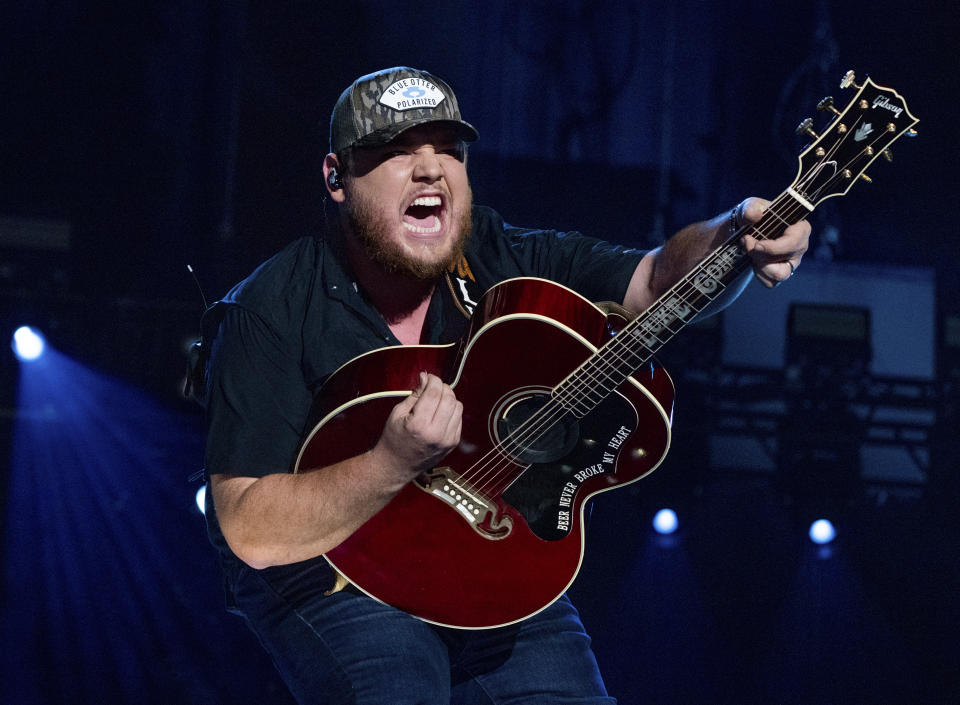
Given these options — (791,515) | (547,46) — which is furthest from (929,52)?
(791,515)

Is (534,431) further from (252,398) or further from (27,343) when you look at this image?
A: (27,343)

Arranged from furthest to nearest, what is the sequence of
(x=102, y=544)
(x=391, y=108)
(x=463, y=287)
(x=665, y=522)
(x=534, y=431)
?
(x=665, y=522), (x=102, y=544), (x=463, y=287), (x=391, y=108), (x=534, y=431)

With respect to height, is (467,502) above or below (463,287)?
below

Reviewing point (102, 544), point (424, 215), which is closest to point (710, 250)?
point (424, 215)

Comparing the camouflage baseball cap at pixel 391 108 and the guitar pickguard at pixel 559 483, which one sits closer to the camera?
the guitar pickguard at pixel 559 483

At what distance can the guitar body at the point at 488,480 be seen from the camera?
1.98 metres

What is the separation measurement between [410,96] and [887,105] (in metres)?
1.06

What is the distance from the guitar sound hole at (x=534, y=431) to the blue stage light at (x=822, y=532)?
12.3 feet

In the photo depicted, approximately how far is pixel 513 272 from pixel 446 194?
0.32 metres

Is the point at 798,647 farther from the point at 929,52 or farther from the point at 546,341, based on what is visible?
the point at 929,52

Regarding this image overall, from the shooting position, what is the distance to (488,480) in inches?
80.7

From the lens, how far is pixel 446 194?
2225 mm

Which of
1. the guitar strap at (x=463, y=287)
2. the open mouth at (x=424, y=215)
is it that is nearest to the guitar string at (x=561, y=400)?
the guitar strap at (x=463, y=287)

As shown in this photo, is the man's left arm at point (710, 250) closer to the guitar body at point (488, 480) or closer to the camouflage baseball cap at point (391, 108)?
the guitar body at point (488, 480)
